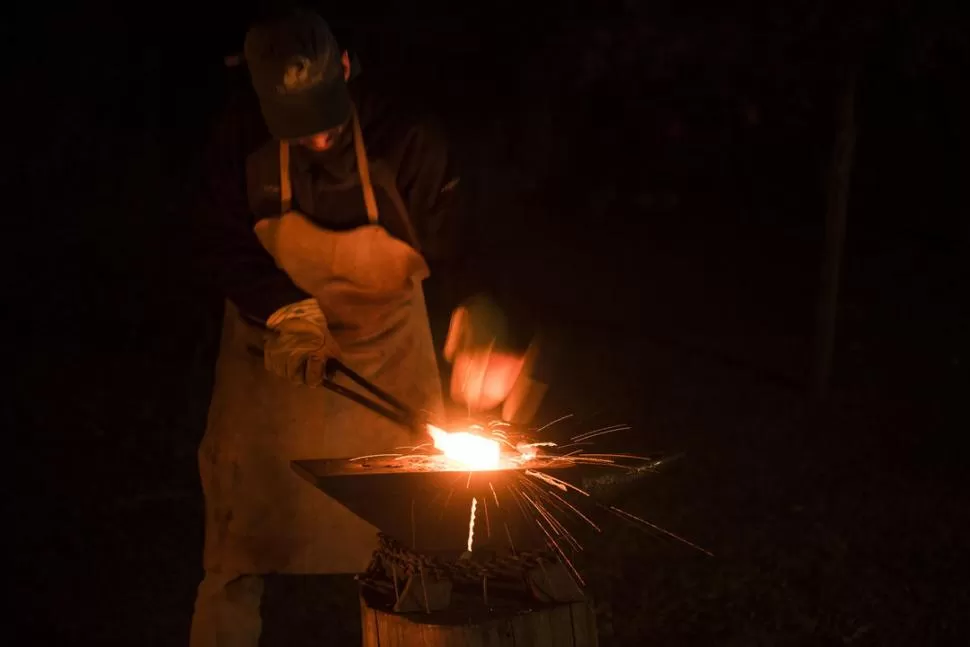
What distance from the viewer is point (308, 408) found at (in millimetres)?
4102

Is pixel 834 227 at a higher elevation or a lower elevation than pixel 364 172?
higher

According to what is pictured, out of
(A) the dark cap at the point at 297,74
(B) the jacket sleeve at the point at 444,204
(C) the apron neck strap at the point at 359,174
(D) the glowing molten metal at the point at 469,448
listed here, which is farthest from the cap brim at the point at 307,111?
(D) the glowing molten metal at the point at 469,448

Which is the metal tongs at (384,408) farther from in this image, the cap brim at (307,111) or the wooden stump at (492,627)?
the cap brim at (307,111)

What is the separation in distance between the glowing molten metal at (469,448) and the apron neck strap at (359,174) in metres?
0.87

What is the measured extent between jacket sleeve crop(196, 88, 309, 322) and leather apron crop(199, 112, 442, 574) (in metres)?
0.07

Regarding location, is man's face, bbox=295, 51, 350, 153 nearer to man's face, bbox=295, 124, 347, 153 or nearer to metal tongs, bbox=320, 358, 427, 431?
man's face, bbox=295, 124, 347, 153

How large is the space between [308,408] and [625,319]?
7.71m

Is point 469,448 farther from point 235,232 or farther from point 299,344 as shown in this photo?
point 235,232

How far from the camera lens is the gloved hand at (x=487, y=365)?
3.35 m

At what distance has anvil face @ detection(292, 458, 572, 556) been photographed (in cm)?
285

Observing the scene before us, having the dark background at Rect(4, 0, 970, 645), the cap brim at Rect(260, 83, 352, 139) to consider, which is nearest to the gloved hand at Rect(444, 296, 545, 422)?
the dark background at Rect(4, 0, 970, 645)

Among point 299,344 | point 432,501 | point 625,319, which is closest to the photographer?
point 432,501

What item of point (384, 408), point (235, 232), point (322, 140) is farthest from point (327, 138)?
point (384, 408)

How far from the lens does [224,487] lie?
13.2 feet
